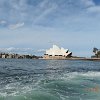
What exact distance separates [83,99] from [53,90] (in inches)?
131

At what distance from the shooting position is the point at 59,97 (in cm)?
→ 1808

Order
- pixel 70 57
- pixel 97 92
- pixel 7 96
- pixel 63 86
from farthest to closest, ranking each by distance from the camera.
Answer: pixel 70 57, pixel 63 86, pixel 97 92, pixel 7 96

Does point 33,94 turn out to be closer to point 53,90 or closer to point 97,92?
point 53,90

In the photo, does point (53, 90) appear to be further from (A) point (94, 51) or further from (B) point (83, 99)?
(A) point (94, 51)

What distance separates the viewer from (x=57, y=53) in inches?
7367

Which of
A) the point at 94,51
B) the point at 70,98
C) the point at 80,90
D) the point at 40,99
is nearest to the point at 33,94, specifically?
the point at 40,99

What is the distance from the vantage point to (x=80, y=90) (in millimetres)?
21266

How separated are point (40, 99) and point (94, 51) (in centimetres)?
16617

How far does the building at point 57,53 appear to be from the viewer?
187 meters

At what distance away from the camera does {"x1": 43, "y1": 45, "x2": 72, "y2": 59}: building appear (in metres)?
187

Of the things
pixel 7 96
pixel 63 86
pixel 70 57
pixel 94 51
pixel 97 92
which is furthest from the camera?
pixel 70 57

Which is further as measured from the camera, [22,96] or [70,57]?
[70,57]

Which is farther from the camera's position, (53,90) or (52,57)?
(52,57)

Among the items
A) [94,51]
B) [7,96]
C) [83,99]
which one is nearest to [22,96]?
[7,96]
